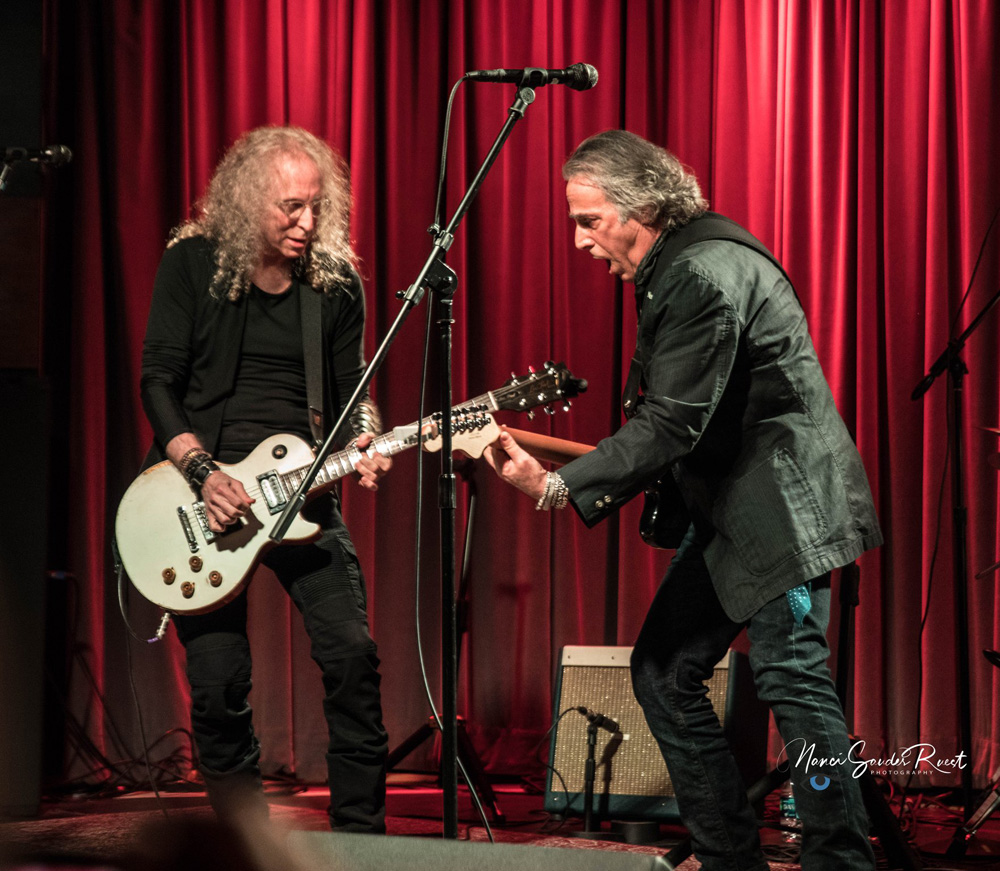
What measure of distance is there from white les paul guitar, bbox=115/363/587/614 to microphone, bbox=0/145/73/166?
4.26 ft

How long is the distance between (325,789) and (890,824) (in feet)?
7.60

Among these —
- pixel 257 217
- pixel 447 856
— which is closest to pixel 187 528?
pixel 257 217

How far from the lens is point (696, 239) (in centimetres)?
251

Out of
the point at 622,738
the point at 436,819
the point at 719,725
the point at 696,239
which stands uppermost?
the point at 696,239

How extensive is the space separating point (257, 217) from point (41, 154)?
1159 mm

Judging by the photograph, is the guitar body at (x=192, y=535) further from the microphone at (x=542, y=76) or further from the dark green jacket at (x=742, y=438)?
the microphone at (x=542, y=76)

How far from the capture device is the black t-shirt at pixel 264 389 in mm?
3033

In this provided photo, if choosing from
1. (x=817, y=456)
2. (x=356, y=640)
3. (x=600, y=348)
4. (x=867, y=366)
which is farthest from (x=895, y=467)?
(x=356, y=640)

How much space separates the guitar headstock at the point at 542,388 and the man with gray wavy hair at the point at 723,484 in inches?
17.7

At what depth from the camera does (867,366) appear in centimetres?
446

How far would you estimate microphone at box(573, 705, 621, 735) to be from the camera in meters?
3.63

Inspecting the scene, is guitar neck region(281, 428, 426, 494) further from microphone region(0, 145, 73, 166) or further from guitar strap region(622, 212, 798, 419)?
microphone region(0, 145, 73, 166)

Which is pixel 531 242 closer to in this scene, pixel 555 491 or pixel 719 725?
pixel 555 491

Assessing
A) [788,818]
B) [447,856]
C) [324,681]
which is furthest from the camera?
[788,818]
